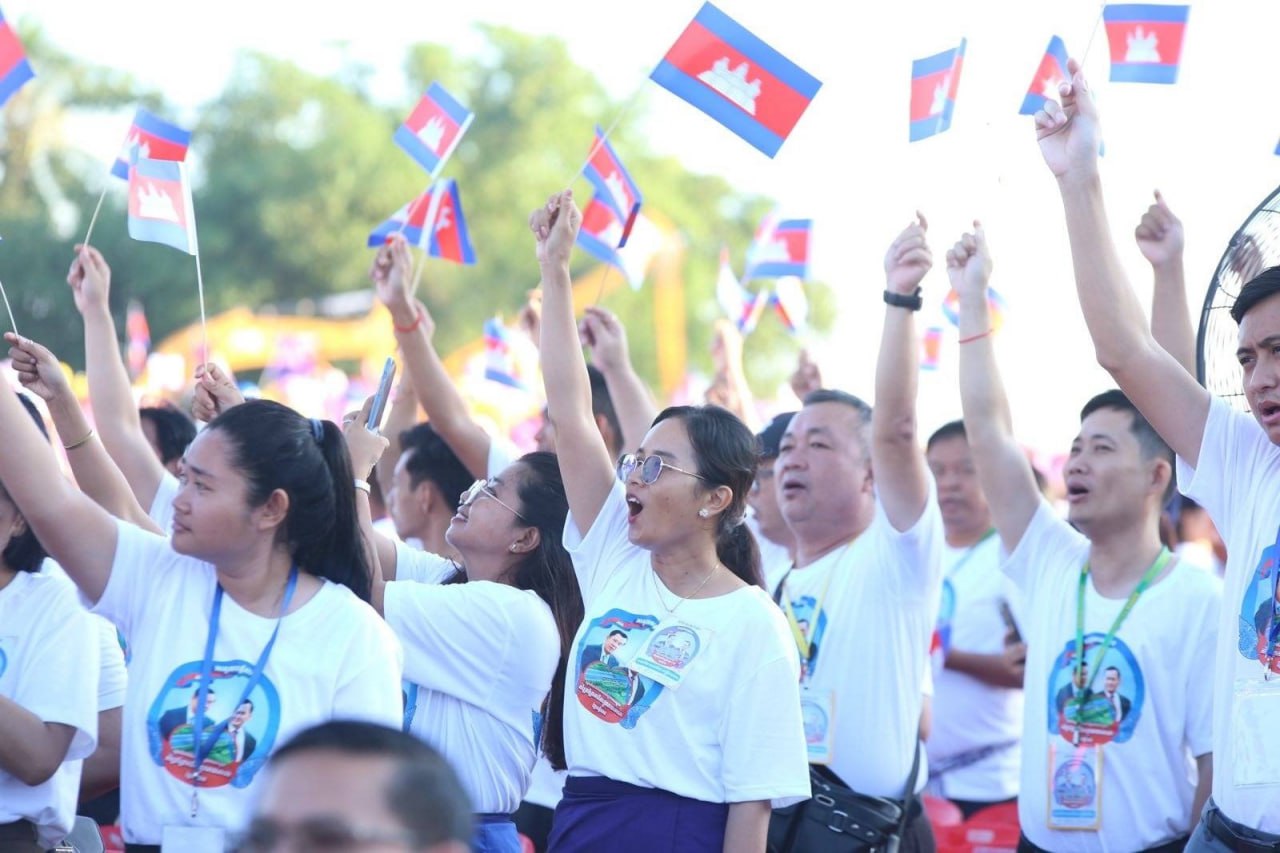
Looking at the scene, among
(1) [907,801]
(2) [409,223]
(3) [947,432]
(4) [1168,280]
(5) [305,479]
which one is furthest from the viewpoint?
(2) [409,223]

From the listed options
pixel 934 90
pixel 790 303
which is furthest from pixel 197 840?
pixel 790 303

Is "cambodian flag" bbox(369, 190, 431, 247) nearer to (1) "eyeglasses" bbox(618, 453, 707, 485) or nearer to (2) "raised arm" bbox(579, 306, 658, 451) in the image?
(2) "raised arm" bbox(579, 306, 658, 451)

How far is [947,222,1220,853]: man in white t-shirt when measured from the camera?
475 cm

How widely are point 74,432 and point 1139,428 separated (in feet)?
10.4

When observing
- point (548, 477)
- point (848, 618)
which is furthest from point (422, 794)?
point (848, 618)

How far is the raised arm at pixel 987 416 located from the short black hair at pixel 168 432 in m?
2.91

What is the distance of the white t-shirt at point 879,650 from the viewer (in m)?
5.06

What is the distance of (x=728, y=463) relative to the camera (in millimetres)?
4277

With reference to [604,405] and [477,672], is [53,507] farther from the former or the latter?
[604,405]

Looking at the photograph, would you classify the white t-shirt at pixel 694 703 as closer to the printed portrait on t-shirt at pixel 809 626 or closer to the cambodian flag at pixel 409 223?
the printed portrait on t-shirt at pixel 809 626

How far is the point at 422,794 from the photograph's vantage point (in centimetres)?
207

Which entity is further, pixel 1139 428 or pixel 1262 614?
pixel 1139 428

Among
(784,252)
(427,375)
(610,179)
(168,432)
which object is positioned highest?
(784,252)

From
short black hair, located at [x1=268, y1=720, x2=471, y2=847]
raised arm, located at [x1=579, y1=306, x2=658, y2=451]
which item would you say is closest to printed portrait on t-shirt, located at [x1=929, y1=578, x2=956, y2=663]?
raised arm, located at [x1=579, y1=306, x2=658, y2=451]
